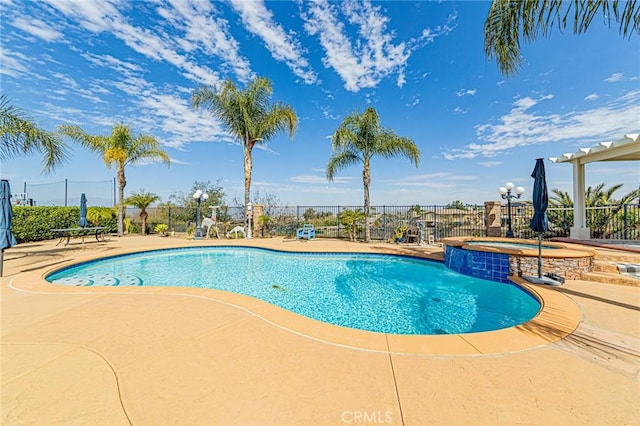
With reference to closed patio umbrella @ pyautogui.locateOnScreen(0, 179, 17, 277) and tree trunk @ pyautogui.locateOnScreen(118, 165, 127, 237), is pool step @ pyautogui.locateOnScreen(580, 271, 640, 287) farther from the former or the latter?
tree trunk @ pyautogui.locateOnScreen(118, 165, 127, 237)

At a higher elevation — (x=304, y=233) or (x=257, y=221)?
(x=257, y=221)

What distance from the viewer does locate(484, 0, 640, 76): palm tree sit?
3.50 m

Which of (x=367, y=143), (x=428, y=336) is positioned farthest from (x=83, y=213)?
(x=428, y=336)

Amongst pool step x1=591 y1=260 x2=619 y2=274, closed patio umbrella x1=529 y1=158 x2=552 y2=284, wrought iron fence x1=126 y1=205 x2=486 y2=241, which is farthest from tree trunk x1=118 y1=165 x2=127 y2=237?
pool step x1=591 y1=260 x2=619 y2=274

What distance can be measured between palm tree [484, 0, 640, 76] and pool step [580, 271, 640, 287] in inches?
159

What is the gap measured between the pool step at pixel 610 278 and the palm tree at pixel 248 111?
11.3 metres

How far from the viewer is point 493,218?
34.4 feet

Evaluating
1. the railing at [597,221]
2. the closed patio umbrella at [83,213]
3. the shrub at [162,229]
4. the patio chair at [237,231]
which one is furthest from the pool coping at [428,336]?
the shrub at [162,229]

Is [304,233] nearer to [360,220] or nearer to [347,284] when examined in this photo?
[360,220]

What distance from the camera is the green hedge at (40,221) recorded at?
9.89 meters

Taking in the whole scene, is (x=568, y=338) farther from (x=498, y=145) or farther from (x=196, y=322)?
(x=498, y=145)

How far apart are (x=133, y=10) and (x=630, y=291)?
14.4 m

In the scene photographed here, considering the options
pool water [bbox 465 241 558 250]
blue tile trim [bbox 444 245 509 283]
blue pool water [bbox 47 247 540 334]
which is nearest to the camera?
blue pool water [bbox 47 247 540 334]

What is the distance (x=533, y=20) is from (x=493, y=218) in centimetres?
824
